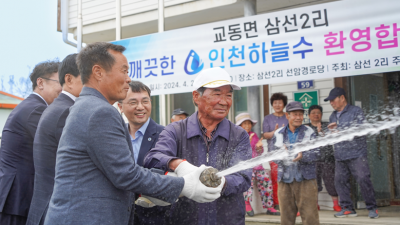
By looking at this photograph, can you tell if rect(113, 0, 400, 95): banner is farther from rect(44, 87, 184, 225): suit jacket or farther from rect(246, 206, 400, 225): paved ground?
rect(44, 87, 184, 225): suit jacket

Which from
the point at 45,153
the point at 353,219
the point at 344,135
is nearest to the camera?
the point at 45,153

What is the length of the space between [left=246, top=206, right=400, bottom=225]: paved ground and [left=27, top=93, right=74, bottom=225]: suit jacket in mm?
4293

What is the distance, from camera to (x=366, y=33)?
16.0 ft

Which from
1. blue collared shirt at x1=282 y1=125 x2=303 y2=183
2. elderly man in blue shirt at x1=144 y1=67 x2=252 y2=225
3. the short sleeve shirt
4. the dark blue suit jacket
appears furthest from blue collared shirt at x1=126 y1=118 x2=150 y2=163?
the short sleeve shirt

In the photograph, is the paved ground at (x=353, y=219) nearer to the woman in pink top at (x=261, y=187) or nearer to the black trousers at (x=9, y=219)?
the woman in pink top at (x=261, y=187)

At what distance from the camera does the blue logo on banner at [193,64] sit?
614cm

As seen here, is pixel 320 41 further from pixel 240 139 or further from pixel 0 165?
pixel 0 165

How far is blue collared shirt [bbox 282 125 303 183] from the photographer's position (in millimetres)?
4926

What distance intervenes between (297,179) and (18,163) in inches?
140

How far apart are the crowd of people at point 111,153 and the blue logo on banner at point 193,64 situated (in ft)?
8.85

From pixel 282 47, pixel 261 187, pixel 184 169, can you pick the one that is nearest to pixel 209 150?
pixel 184 169

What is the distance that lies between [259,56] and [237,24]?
0.73 m

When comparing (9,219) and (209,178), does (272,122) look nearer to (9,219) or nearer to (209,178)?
(209,178)

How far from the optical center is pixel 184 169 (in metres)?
2.23
